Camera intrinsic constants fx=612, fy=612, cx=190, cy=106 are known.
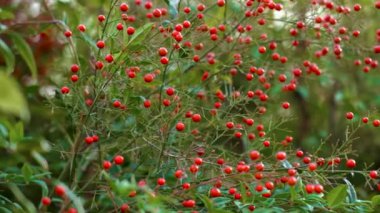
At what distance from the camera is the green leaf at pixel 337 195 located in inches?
56.0

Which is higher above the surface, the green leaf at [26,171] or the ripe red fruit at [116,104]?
the ripe red fruit at [116,104]

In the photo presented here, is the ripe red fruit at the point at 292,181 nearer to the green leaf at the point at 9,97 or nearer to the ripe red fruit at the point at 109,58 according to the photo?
the ripe red fruit at the point at 109,58

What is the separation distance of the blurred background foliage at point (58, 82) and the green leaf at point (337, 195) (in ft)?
0.68

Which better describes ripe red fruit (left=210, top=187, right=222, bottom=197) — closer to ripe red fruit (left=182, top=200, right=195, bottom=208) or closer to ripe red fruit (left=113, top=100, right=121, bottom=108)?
ripe red fruit (left=182, top=200, right=195, bottom=208)

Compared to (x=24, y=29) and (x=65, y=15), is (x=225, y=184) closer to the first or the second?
(x=65, y=15)

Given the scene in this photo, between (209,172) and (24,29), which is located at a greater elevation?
(24,29)

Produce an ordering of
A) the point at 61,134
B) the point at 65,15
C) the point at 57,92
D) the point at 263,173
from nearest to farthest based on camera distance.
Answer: the point at 263,173
the point at 57,92
the point at 65,15
the point at 61,134

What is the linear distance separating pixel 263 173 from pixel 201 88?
53 cm

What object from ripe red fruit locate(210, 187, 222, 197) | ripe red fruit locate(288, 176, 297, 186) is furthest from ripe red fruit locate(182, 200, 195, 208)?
ripe red fruit locate(288, 176, 297, 186)

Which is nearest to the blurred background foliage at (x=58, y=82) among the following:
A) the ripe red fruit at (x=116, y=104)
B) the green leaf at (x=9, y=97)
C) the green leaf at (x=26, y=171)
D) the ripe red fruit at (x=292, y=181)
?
the green leaf at (x=26, y=171)

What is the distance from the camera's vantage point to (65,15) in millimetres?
1937

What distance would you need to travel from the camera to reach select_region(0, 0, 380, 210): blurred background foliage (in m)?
1.67

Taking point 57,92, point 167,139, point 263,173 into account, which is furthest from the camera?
point 57,92

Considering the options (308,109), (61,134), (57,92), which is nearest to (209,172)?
(57,92)
